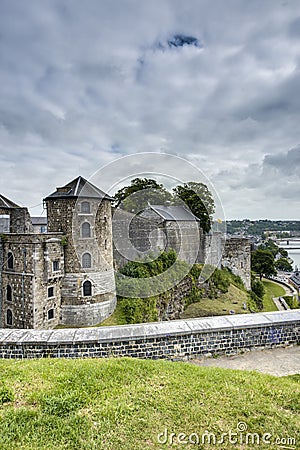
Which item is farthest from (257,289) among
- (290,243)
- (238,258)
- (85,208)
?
(290,243)

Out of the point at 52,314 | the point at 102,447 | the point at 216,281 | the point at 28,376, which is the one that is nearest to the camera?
the point at 102,447

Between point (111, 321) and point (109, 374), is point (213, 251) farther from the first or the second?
point (109, 374)

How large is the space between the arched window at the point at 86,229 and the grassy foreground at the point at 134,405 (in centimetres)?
1408

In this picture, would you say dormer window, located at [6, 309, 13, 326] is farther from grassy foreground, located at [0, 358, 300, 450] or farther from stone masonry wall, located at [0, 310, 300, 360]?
grassy foreground, located at [0, 358, 300, 450]

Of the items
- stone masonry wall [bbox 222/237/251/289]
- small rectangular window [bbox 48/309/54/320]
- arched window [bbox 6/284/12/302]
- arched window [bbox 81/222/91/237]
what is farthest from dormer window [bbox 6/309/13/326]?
stone masonry wall [bbox 222/237/251/289]

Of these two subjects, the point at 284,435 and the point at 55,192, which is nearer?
the point at 284,435

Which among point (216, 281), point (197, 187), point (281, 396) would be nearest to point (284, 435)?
point (281, 396)

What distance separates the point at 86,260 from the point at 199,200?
672 inches

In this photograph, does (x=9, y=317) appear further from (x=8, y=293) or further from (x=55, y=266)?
(x=55, y=266)

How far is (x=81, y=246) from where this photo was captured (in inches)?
733

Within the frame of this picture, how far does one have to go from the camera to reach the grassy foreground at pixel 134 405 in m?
3.04

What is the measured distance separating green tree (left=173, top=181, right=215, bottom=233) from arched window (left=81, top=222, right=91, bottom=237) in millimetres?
14761

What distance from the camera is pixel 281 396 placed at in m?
3.78

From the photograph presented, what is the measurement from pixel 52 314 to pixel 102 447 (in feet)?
53.7
